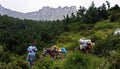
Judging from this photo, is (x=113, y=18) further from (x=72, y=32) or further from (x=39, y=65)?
(x=39, y=65)

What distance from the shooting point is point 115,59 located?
8.24 meters

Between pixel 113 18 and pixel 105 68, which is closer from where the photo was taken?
pixel 105 68

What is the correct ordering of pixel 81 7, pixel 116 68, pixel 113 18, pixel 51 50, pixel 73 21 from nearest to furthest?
pixel 116 68
pixel 51 50
pixel 113 18
pixel 73 21
pixel 81 7

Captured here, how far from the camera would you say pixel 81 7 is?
174 ft

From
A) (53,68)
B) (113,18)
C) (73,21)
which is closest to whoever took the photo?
(53,68)

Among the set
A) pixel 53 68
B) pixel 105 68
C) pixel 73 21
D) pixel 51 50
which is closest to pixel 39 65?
pixel 53 68

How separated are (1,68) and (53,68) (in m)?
1.52

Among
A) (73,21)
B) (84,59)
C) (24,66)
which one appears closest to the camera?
(84,59)

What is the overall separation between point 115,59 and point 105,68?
390mm

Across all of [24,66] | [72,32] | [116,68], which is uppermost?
[116,68]

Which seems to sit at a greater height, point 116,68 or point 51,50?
point 116,68

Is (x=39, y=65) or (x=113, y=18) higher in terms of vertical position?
(x=39, y=65)

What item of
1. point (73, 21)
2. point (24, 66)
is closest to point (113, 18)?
point (73, 21)

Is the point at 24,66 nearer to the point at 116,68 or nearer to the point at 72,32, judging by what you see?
the point at 116,68
